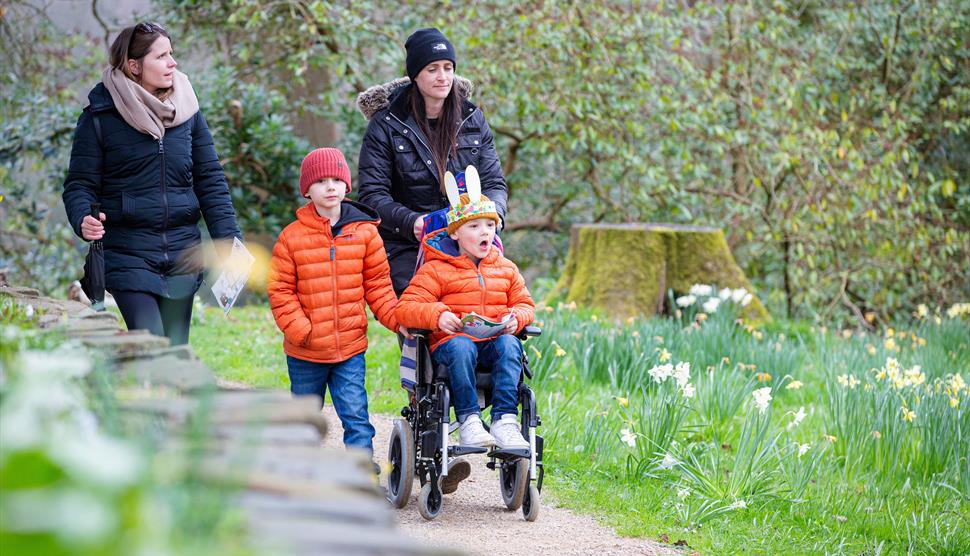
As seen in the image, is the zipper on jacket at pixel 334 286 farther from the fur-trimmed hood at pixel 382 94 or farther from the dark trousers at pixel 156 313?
the fur-trimmed hood at pixel 382 94

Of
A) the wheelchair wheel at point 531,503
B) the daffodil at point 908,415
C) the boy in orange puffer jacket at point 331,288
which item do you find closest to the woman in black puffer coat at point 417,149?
the boy in orange puffer jacket at point 331,288

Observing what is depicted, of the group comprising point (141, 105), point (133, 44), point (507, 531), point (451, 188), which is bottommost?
point (507, 531)

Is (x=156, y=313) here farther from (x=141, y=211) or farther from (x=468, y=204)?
(x=468, y=204)

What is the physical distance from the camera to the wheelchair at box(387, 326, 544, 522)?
3.61 m

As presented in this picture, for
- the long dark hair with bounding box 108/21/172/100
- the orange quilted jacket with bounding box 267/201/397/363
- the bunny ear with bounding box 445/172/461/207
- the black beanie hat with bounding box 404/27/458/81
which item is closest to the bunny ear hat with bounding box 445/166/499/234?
the bunny ear with bounding box 445/172/461/207

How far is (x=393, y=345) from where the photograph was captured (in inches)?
270

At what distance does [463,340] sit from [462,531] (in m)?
0.65

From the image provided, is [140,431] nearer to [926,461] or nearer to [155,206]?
[155,206]

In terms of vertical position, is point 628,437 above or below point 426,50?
below

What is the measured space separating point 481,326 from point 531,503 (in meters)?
0.65

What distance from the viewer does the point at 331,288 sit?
3719mm

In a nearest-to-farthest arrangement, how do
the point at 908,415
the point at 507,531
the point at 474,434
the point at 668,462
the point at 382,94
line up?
the point at 474,434 → the point at 507,531 → the point at 668,462 → the point at 382,94 → the point at 908,415

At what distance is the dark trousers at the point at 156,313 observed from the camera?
360 cm

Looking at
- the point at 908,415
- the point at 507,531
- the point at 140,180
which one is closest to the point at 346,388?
the point at 507,531
